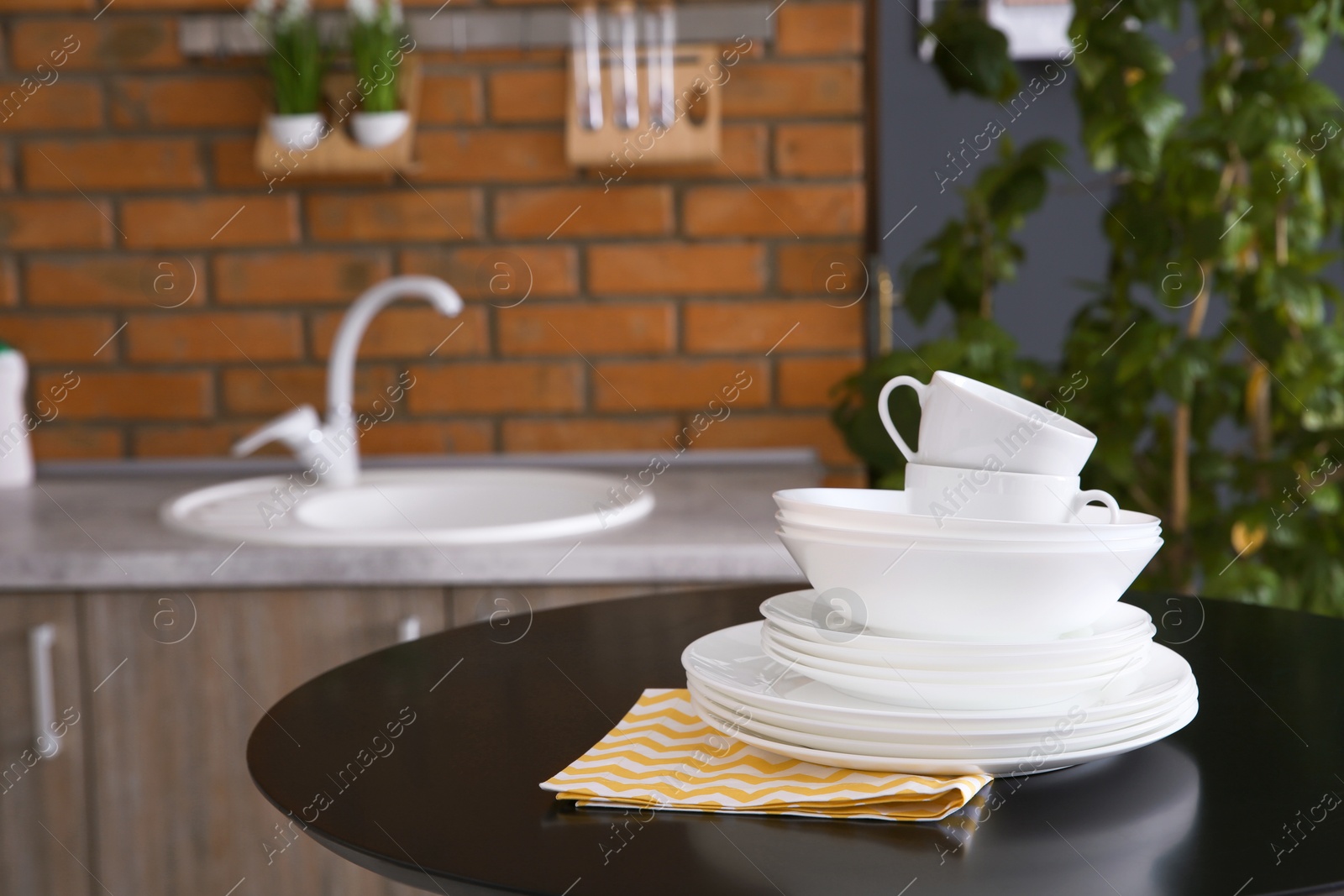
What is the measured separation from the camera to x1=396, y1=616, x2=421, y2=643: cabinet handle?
62.7 inches

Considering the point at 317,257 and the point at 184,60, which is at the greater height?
the point at 184,60

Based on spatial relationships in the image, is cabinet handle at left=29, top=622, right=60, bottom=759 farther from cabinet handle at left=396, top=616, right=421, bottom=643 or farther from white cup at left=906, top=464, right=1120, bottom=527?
white cup at left=906, top=464, right=1120, bottom=527

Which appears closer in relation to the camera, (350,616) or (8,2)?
(350,616)

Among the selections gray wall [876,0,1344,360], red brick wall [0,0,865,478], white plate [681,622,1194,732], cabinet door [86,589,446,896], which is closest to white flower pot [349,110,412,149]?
red brick wall [0,0,865,478]

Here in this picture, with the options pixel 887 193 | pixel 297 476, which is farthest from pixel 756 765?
pixel 887 193

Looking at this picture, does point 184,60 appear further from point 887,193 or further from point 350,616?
point 887,193

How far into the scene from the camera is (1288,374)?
1680 mm

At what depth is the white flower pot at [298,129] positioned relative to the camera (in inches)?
80.0

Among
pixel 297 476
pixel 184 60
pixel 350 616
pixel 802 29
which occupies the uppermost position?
pixel 184 60

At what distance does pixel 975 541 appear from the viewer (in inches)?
26.8

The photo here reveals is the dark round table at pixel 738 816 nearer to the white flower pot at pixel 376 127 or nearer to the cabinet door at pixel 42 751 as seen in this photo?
the cabinet door at pixel 42 751

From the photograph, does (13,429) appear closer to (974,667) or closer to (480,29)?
(480,29)

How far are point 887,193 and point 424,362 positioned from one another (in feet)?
3.74

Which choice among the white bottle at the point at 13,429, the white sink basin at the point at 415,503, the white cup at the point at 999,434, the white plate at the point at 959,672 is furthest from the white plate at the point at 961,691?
the white bottle at the point at 13,429
